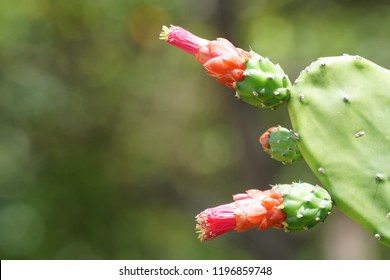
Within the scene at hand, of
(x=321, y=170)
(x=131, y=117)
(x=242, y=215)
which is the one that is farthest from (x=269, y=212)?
(x=131, y=117)

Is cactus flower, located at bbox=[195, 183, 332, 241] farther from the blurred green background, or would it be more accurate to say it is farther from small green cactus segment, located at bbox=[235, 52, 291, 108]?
the blurred green background

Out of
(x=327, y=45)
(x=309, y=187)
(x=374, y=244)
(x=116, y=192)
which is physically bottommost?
(x=309, y=187)

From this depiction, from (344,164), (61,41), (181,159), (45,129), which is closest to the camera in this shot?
(344,164)

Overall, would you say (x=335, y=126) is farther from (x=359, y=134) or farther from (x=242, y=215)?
(x=242, y=215)

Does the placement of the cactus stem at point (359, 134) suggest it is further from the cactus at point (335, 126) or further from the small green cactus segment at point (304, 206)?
the small green cactus segment at point (304, 206)

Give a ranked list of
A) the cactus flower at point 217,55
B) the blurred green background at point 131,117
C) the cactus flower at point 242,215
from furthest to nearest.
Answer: the blurred green background at point 131,117, the cactus flower at point 217,55, the cactus flower at point 242,215

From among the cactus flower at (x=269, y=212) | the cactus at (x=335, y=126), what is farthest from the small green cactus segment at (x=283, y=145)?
the cactus flower at (x=269, y=212)

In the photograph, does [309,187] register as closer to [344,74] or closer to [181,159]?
[344,74]

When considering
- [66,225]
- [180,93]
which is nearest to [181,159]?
[180,93]
